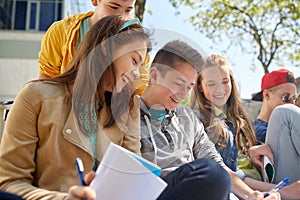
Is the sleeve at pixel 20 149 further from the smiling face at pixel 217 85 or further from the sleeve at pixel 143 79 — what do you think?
the smiling face at pixel 217 85

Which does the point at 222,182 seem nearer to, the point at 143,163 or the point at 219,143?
the point at 143,163

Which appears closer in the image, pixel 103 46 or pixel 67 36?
pixel 103 46

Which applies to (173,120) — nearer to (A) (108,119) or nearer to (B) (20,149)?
A: (A) (108,119)

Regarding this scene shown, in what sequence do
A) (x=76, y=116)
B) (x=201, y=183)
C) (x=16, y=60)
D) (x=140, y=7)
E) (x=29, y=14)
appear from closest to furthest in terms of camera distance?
1. (x=201, y=183)
2. (x=76, y=116)
3. (x=140, y=7)
4. (x=16, y=60)
5. (x=29, y=14)

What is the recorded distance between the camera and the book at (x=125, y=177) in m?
0.76

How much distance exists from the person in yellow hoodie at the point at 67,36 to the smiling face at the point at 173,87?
67mm

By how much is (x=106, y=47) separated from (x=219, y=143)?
799 millimetres

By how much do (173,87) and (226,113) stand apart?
0.60 meters

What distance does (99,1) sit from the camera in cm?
153

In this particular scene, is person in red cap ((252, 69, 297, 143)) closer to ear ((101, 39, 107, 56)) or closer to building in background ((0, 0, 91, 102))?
ear ((101, 39, 107, 56))

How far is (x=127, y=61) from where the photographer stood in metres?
1.12

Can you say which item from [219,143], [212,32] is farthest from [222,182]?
[212,32]

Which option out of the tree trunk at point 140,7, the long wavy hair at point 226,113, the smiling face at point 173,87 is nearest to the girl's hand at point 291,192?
the long wavy hair at point 226,113

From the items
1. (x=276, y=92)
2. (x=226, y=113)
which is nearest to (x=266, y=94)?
(x=276, y=92)
